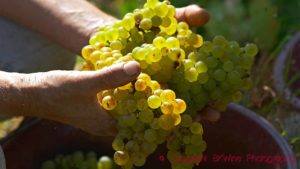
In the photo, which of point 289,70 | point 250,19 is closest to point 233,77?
point 289,70

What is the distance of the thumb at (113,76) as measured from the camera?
111 centimetres

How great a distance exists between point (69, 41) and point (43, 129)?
0.88ft

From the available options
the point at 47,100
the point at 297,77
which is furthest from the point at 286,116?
the point at 47,100

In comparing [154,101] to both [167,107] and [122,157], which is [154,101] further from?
[122,157]

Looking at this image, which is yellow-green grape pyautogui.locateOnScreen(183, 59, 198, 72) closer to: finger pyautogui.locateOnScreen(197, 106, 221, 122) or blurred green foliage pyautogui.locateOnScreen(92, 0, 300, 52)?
finger pyautogui.locateOnScreen(197, 106, 221, 122)

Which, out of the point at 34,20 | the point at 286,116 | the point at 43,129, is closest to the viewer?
the point at 43,129

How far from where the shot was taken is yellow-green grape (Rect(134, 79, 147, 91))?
3.81 feet

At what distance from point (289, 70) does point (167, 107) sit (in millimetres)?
1093

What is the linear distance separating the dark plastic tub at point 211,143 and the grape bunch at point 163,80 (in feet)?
0.55

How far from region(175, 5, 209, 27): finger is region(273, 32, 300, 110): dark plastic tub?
54cm

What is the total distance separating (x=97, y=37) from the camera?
52.7 inches

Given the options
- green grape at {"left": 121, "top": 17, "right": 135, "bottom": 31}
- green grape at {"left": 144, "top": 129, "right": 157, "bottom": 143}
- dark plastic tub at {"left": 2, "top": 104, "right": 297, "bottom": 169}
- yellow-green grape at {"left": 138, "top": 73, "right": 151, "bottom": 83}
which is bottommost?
dark plastic tub at {"left": 2, "top": 104, "right": 297, "bottom": 169}

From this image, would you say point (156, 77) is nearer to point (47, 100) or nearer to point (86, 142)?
point (47, 100)

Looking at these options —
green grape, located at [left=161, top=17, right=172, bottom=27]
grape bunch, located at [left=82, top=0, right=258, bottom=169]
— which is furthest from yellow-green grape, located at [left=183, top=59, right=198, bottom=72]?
green grape, located at [left=161, top=17, right=172, bottom=27]
